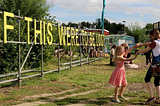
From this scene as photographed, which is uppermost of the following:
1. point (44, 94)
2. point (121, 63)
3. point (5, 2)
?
point (5, 2)

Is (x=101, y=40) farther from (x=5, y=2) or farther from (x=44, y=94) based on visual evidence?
(x=44, y=94)

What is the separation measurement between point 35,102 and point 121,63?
2.58m

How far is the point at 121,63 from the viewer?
6.70 meters

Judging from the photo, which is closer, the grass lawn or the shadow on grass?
the shadow on grass

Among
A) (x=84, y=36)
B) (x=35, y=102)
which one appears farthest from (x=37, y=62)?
(x=35, y=102)

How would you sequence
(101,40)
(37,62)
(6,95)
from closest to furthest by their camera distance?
1. (6,95)
2. (37,62)
3. (101,40)

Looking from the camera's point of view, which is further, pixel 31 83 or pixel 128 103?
pixel 31 83

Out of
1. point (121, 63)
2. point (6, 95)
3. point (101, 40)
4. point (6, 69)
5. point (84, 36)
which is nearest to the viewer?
point (121, 63)

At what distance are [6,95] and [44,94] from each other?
1212 mm

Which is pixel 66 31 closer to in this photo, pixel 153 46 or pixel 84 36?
pixel 84 36

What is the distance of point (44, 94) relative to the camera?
27.4 ft

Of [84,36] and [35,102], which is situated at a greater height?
[84,36]

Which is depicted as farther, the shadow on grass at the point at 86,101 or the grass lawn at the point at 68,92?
the grass lawn at the point at 68,92

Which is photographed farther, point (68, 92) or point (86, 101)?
point (68, 92)
